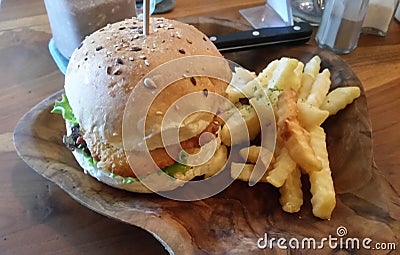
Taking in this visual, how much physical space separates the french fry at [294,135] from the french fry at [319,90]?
0.07 meters

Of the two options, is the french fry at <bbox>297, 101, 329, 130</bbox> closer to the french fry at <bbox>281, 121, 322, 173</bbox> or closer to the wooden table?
the french fry at <bbox>281, 121, 322, 173</bbox>

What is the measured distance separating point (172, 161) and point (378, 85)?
77 cm

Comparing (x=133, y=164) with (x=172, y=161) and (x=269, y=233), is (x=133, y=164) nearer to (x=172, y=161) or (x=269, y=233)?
(x=172, y=161)

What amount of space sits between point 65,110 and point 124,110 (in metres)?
0.21

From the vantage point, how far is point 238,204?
1088mm

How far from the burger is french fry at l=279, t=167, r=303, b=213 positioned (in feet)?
0.50

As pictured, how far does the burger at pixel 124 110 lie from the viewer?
1.01 meters

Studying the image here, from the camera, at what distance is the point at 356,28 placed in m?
1.61

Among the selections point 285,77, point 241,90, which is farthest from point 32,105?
point 285,77

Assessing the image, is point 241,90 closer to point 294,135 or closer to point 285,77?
point 285,77

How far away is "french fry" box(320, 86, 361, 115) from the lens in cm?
123

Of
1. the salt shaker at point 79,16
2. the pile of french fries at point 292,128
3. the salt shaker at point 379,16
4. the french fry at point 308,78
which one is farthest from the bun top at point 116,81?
the salt shaker at point 379,16

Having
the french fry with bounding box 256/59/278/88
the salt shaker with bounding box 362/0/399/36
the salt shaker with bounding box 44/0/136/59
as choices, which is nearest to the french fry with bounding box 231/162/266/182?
the french fry with bounding box 256/59/278/88

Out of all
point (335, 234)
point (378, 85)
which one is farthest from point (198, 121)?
point (378, 85)
